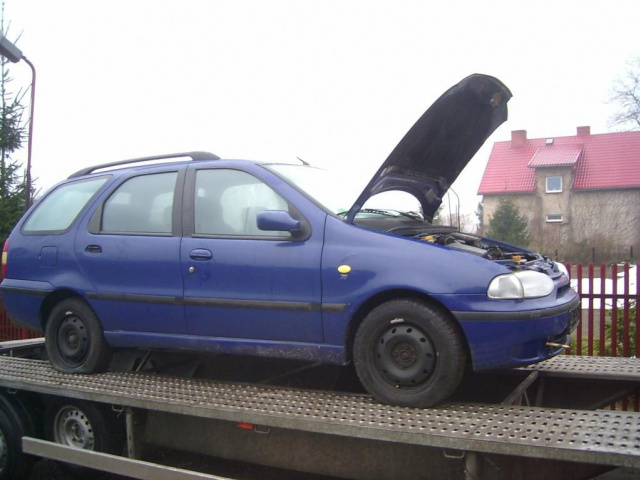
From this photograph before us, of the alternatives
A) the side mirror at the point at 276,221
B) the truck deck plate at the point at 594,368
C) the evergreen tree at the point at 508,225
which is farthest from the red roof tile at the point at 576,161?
the side mirror at the point at 276,221

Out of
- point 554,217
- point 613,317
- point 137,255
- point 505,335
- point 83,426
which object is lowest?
point 83,426

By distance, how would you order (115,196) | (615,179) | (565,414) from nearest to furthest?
1. (565,414)
2. (115,196)
3. (615,179)

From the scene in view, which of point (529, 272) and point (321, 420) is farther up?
point (529, 272)

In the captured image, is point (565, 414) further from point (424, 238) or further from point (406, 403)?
point (424, 238)

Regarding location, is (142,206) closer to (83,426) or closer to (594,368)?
(83,426)

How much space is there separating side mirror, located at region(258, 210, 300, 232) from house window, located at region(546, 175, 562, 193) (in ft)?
110

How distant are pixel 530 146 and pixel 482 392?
35.0 meters

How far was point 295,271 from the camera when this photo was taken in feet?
12.1

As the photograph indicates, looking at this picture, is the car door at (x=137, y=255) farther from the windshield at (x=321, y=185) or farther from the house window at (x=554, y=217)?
the house window at (x=554, y=217)

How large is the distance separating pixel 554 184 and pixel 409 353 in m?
33.8

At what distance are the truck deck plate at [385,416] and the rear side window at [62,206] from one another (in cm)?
124

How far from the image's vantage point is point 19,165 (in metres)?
13.9

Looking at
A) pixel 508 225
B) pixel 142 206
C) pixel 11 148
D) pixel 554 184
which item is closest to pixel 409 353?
pixel 142 206

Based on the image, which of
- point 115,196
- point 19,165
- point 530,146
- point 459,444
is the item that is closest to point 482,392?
point 459,444
